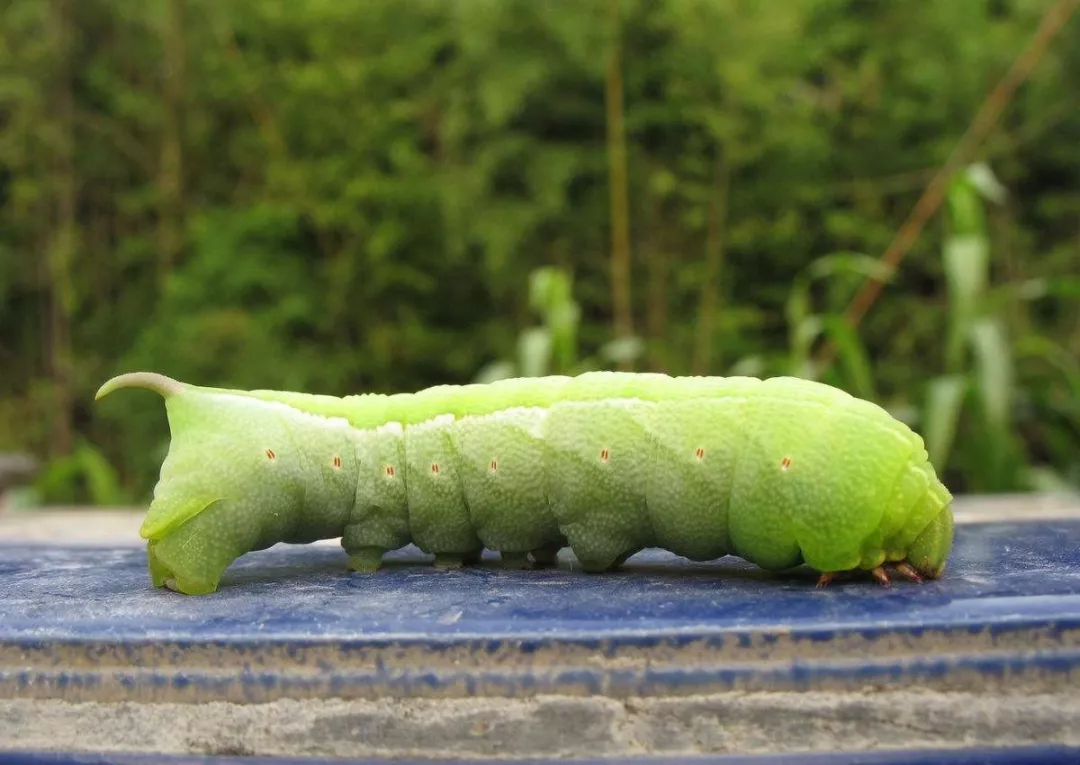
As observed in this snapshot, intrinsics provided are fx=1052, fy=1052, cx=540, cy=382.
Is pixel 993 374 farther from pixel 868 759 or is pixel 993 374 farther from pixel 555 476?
pixel 868 759

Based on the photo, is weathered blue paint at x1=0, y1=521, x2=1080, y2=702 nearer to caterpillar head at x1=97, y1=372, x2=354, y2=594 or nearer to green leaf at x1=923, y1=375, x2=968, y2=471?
caterpillar head at x1=97, y1=372, x2=354, y2=594

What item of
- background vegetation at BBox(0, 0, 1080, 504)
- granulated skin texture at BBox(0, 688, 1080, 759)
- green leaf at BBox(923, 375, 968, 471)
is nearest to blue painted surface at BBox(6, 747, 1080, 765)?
granulated skin texture at BBox(0, 688, 1080, 759)

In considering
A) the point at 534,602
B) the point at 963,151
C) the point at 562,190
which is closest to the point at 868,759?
the point at 534,602

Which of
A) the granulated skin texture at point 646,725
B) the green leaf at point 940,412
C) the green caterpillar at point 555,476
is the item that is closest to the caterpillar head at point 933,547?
the green caterpillar at point 555,476

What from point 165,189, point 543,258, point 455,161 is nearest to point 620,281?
point 543,258

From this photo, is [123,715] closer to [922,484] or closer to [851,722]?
[851,722]

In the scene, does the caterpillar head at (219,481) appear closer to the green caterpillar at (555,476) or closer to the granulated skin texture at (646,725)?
the green caterpillar at (555,476)
